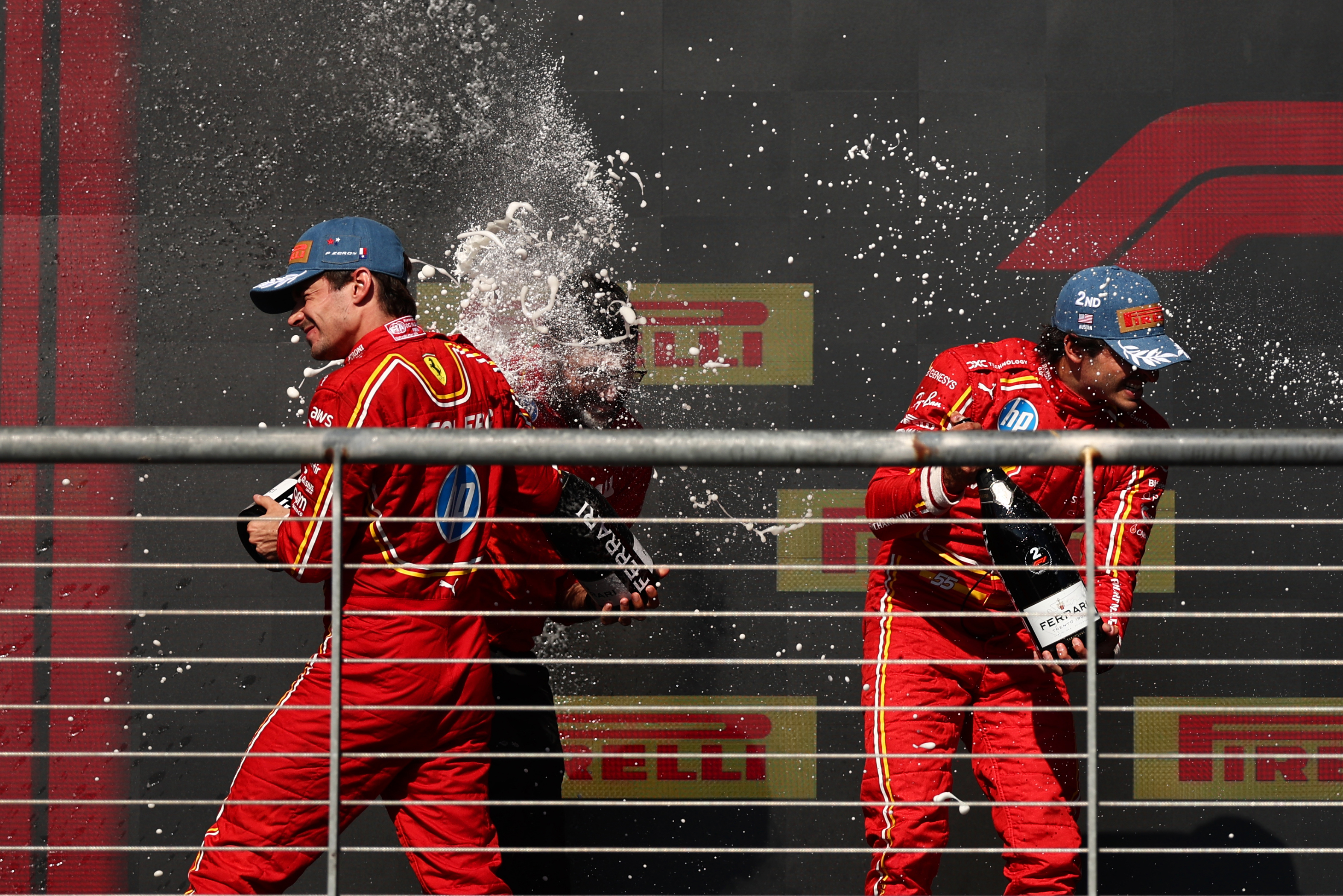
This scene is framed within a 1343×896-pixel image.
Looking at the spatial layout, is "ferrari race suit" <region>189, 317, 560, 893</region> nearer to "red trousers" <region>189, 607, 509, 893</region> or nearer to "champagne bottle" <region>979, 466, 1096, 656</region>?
"red trousers" <region>189, 607, 509, 893</region>

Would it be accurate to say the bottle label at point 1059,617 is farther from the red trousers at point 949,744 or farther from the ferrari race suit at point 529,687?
the ferrari race suit at point 529,687

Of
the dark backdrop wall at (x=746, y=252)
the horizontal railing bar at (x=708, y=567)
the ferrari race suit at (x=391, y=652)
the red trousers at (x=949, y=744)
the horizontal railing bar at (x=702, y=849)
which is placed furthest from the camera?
the dark backdrop wall at (x=746, y=252)

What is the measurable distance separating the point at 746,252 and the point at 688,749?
5.26 feet

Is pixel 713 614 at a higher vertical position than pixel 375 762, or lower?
higher

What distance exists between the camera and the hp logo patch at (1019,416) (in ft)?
8.85

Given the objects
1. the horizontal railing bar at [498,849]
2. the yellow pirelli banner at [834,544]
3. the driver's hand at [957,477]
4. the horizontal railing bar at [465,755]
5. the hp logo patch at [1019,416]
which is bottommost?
the horizontal railing bar at [498,849]

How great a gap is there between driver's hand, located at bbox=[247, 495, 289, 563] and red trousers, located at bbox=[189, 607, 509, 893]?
0.71 ft

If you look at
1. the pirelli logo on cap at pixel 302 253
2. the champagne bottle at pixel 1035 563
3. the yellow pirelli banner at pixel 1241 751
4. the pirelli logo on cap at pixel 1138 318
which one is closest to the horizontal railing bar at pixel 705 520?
the champagne bottle at pixel 1035 563

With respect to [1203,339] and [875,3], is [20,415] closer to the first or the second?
[875,3]

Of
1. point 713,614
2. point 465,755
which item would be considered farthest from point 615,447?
point 465,755

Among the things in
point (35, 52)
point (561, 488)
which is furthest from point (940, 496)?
point (35, 52)

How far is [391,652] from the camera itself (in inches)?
89.5

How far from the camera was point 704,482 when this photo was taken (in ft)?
11.9

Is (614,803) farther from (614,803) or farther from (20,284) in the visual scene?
(20,284)
